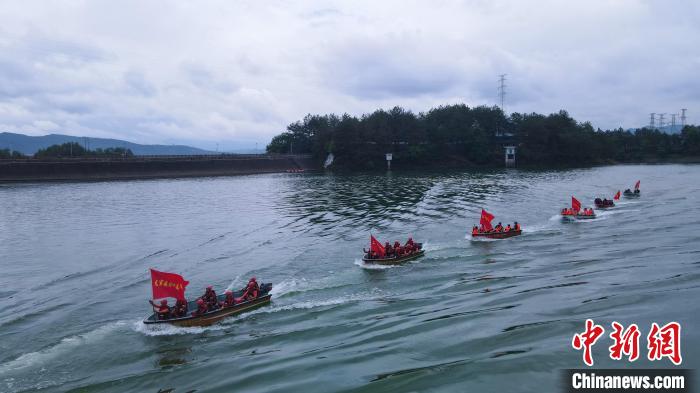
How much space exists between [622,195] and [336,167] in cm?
9109

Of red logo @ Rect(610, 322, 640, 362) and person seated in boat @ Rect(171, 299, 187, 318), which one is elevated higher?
red logo @ Rect(610, 322, 640, 362)

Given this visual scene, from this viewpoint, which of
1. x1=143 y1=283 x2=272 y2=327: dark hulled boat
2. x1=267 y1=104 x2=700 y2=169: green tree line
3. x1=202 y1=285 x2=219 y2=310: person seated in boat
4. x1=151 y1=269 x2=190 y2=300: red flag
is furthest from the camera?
x1=267 y1=104 x2=700 y2=169: green tree line

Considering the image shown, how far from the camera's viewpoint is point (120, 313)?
95.7 ft

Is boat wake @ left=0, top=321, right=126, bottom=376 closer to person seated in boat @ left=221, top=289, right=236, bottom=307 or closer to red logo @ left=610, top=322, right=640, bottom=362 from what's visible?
person seated in boat @ left=221, top=289, right=236, bottom=307

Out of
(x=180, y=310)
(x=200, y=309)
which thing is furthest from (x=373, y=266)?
(x=180, y=310)

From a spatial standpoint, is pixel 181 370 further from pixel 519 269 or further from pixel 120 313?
pixel 519 269

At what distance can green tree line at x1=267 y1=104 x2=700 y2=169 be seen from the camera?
155500 millimetres

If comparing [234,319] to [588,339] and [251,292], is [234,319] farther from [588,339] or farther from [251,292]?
[588,339]

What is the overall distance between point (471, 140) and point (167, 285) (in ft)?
470

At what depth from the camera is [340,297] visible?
3030 centimetres

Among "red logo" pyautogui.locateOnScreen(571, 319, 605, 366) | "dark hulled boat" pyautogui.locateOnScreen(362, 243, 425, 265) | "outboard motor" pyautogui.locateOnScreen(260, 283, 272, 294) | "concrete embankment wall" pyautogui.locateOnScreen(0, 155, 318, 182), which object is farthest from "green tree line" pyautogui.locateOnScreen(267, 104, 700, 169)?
"red logo" pyautogui.locateOnScreen(571, 319, 605, 366)

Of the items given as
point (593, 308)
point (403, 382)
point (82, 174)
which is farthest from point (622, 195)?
point (82, 174)

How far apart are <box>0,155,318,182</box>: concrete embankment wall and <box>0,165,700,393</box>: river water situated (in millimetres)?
62816

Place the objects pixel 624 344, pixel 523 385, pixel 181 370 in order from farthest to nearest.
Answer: pixel 181 370 < pixel 624 344 < pixel 523 385
